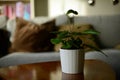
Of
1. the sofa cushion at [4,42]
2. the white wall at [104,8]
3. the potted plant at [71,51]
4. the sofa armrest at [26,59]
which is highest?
the white wall at [104,8]

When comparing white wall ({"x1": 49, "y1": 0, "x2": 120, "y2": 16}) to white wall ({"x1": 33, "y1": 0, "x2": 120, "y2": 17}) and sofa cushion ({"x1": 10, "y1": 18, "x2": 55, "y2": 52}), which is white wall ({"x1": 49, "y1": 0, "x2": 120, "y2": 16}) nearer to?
white wall ({"x1": 33, "y1": 0, "x2": 120, "y2": 17})

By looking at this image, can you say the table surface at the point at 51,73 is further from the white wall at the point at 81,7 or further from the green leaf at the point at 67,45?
the white wall at the point at 81,7

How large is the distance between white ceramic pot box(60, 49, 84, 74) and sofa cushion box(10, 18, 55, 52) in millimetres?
1171

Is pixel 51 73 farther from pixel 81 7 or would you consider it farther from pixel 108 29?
pixel 81 7

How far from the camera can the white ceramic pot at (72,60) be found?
3.73 feet

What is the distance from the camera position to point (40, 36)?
7.83 ft

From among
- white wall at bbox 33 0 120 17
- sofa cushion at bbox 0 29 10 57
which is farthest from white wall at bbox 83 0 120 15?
sofa cushion at bbox 0 29 10 57

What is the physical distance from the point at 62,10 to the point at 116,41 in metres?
0.98

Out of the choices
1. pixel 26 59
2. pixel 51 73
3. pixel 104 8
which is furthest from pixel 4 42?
pixel 51 73

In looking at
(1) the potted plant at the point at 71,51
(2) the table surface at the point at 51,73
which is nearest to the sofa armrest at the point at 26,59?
(2) the table surface at the point at 51,73

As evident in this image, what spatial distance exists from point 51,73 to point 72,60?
14cm

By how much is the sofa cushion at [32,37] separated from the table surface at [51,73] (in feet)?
3.03

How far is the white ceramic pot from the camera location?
3.73 feet

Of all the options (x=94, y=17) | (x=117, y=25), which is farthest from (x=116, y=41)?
(x=94, y=17)
